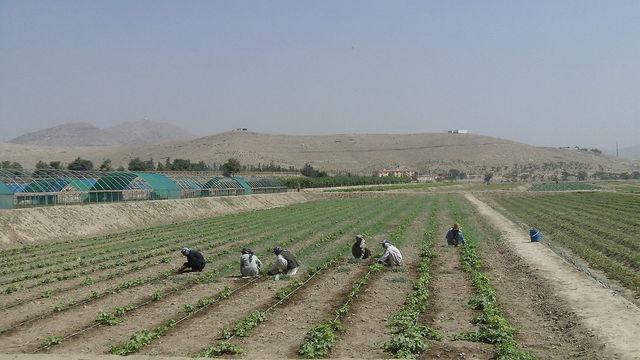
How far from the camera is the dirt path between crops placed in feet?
38.5

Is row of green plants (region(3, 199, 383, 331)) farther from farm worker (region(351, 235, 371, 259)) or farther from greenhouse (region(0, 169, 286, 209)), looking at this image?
greenhouse (region(0, 169, 286, 209))

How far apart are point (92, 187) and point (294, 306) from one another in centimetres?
3347

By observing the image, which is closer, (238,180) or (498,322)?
(498,322)

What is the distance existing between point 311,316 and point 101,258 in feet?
45.2

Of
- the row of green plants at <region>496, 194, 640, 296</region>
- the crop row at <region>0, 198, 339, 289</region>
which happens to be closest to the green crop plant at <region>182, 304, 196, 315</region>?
the crop row at <region>0, 198, 339, 289</region>

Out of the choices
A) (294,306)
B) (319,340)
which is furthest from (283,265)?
(319,340)

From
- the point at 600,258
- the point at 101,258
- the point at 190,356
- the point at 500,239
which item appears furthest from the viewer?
the point at 500,239

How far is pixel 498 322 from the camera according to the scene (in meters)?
12.9

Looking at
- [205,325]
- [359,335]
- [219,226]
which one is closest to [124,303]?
[205,325]

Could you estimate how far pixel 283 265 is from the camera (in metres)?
20.2

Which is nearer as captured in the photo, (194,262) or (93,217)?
(194,262)

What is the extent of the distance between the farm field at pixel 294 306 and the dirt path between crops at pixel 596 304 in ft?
0.87

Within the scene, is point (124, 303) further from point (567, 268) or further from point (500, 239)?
point (500, 239)

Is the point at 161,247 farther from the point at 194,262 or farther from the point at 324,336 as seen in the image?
the point at 324,336
